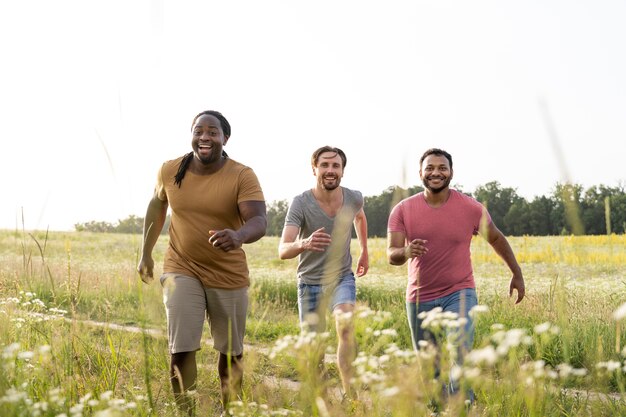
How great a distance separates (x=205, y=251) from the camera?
5355 mm

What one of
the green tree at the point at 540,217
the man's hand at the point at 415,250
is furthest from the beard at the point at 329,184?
the green tree at the point at 540,217

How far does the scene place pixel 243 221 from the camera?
5.50 metres

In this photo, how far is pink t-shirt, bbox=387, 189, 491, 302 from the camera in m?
5.50

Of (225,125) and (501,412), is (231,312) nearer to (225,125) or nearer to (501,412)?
(225,125)

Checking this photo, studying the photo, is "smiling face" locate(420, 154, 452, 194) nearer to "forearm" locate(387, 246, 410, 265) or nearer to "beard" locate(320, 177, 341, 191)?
"forearm" locate(387, 246, 410, 265)

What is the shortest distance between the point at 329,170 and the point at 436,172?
104 centimetres

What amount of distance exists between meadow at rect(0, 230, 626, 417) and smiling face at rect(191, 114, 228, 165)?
1.16 m

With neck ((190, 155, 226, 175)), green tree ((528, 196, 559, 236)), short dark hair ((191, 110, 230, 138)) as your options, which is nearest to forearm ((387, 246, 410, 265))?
neck ((190, 155, 226, 175))

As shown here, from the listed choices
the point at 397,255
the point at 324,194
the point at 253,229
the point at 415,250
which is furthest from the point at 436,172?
the point at 253,229

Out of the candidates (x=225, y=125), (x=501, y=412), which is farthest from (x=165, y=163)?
(x=501, y=412)

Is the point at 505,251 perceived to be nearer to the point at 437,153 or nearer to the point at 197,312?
the point at 437,153

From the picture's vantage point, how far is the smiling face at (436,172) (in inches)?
222

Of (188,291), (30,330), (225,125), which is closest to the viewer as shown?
(188,291)

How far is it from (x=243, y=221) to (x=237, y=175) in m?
0.36
